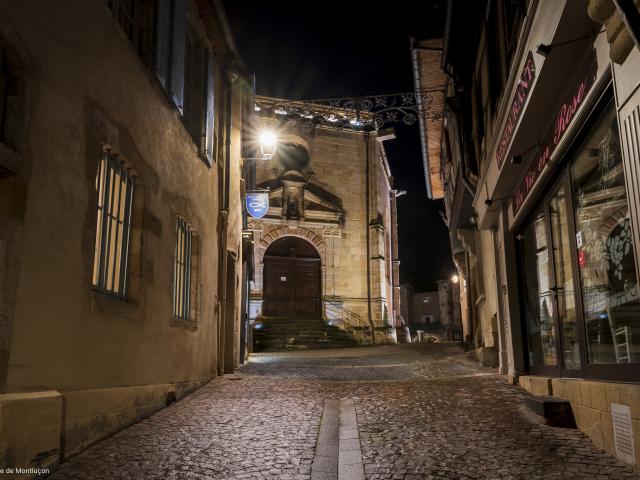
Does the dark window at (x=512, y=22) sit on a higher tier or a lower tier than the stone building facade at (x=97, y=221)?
higher

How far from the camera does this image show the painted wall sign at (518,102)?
5.41 metres

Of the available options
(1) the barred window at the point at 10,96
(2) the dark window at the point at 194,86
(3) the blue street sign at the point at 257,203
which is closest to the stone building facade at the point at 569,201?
(1) the barred window at the point at 10,96

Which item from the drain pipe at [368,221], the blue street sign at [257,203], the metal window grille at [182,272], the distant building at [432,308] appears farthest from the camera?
the distant building at [432,308]

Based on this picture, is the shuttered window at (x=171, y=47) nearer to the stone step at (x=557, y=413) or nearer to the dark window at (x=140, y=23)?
the dark window at (x=140, y=23)

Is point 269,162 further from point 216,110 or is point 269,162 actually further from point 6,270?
point 6,270

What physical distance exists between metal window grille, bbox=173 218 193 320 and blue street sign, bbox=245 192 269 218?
636 cm

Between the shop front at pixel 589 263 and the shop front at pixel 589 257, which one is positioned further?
the shop front at pixel 589 263

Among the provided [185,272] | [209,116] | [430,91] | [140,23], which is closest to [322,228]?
[430,91]

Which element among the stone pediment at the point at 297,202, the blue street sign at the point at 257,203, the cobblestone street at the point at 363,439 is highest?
the stone pediment at the point at 297,202

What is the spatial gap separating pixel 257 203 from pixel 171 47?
8.00 meters

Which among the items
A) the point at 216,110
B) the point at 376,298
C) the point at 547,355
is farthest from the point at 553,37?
the point at 376,298

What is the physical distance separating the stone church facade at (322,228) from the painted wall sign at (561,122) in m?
19.1

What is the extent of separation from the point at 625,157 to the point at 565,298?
9.12ft

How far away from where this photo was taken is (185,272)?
8.84 m
